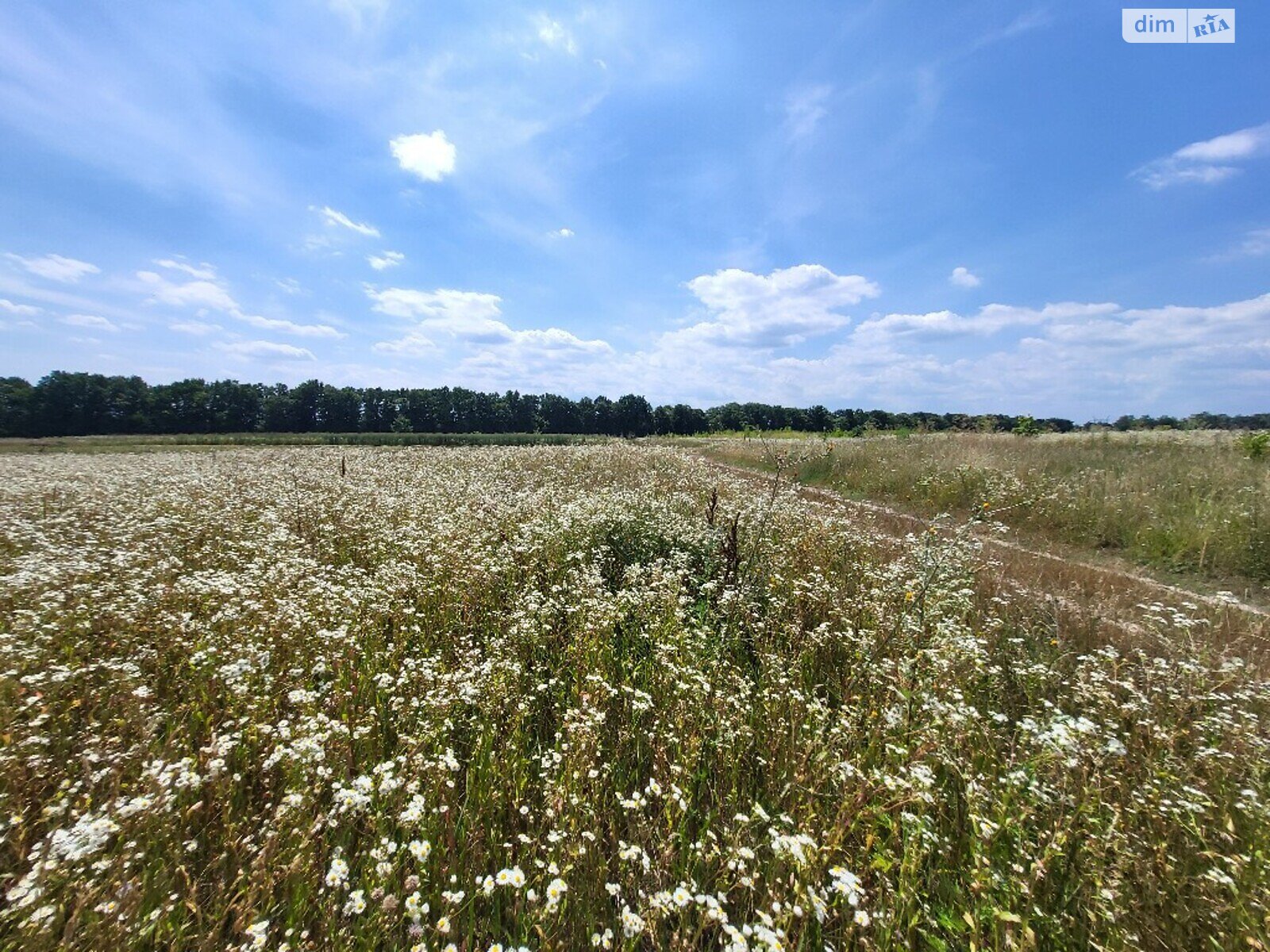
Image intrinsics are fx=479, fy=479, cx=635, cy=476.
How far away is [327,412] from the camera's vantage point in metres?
81.7

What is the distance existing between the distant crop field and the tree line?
3791 centimetres

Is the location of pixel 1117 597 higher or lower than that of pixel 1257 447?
lower

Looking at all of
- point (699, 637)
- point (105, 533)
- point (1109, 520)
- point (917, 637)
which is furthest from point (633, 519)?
point (1109, 520)

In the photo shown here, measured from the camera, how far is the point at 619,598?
4.75m

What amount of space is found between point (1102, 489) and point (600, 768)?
13565 millimetres

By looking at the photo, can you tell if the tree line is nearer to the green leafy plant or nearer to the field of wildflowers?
the green leafy plant

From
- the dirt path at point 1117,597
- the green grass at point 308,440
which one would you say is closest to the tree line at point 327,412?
the green grass at point 308,440

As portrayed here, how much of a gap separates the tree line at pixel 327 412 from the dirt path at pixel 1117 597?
4845 centimetres

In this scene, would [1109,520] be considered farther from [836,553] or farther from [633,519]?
[633,519]

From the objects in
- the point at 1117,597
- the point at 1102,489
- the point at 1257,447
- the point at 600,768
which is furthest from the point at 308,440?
the point at 1257,447

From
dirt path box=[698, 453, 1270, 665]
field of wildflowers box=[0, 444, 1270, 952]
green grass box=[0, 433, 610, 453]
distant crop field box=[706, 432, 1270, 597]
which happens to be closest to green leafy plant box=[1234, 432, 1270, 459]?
distant crop field box=[706, 432, 1270, 597]

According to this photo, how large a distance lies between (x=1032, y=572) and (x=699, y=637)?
6176 millimetres

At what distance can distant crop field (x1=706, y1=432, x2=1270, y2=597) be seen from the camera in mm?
8016

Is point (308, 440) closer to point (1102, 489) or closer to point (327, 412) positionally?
point (327, 412)
